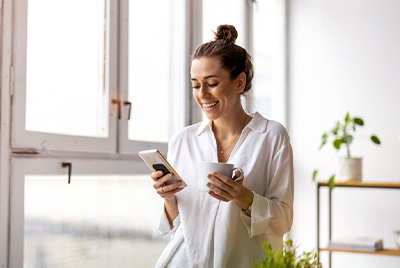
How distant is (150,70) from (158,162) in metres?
1.23

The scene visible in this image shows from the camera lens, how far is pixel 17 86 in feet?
6.02

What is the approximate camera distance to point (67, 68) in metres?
2.15

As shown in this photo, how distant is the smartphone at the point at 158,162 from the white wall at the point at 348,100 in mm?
2508

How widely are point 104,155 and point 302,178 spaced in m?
2.07

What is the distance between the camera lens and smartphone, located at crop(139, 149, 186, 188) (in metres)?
1.47

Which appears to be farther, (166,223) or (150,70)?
(150,70)

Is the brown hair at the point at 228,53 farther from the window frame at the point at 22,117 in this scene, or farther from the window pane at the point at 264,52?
the window pane at the point at 264,52

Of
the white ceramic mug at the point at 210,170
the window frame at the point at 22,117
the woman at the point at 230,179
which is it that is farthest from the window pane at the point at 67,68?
the white ceramic mug at the point at 210,170

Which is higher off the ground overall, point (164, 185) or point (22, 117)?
point (22, 117)

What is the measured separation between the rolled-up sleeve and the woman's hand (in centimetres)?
3

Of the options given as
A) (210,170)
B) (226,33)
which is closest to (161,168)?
(210,170)

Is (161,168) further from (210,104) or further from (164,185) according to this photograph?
(210,104)

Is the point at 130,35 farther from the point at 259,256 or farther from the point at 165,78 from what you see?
the point at 259,256

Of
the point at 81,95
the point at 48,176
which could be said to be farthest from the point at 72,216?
the point at 81,95
